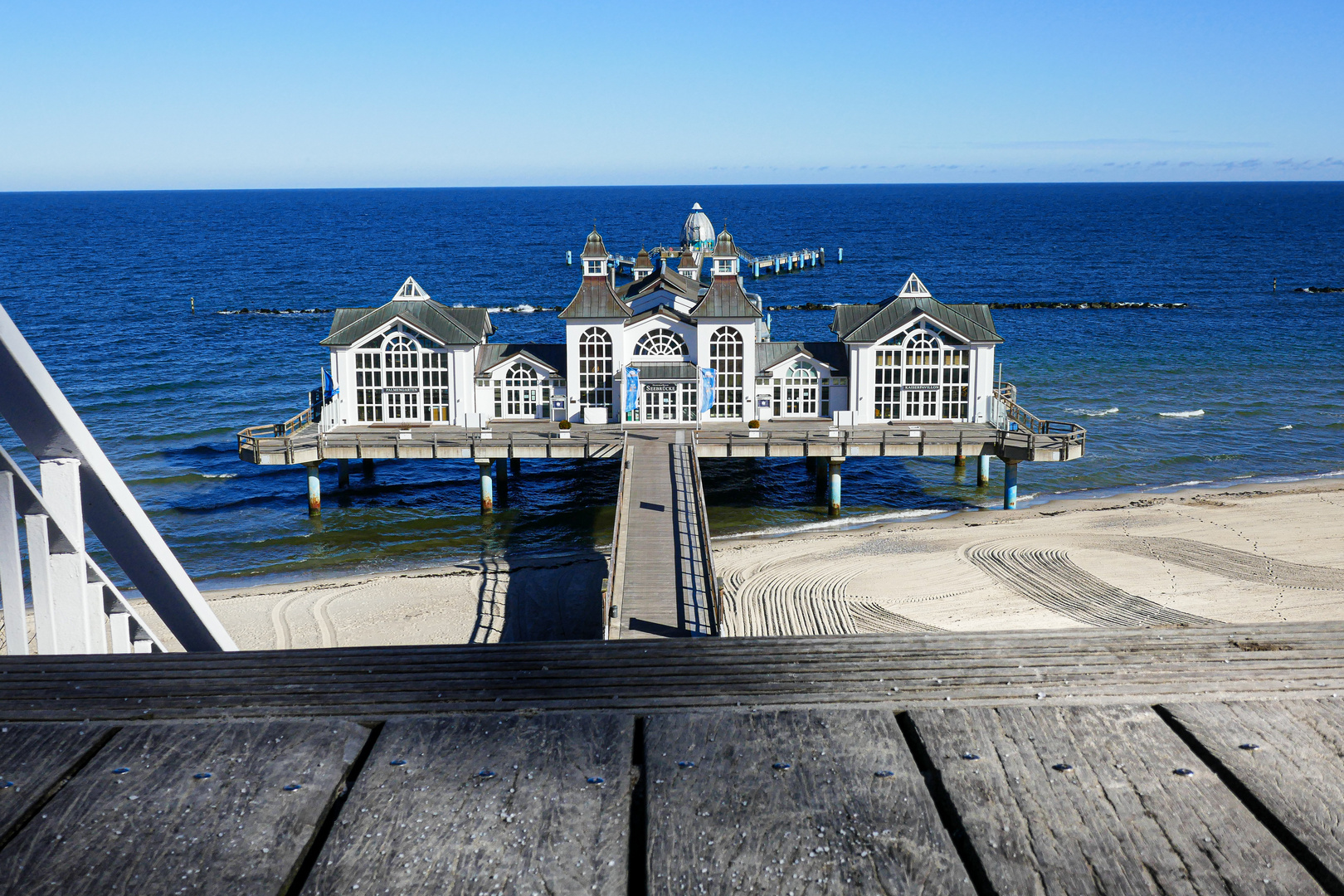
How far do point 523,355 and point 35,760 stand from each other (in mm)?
35782

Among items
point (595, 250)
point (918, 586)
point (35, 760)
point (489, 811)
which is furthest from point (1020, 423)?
point (35, 760)

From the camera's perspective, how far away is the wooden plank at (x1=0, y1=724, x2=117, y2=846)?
263cm

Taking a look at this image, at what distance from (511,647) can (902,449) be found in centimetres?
3296

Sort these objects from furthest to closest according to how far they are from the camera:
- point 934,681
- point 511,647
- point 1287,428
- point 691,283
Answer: point 1287,428 → point 691,283 → point 511,647 → point 934,681

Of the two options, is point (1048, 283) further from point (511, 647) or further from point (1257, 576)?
point (511, 647)

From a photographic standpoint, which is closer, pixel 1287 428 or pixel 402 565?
pixel 402 565

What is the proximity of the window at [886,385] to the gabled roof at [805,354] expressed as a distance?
1053mm

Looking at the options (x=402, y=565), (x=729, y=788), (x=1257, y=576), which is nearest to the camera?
(x=729, y=788)

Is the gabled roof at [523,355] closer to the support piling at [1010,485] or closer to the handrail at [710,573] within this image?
the handrail at [710,573]

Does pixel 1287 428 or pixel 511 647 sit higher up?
pixel 511 647

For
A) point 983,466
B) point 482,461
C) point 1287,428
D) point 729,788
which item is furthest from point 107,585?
point 1287,428

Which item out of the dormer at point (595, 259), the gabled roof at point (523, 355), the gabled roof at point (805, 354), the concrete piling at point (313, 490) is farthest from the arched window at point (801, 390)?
the concrete piling at point (313, 490)

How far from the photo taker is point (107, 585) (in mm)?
5867

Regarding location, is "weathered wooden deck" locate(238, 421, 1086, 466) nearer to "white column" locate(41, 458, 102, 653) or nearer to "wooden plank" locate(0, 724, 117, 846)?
"white column" locate(41, 458, 102, 653)
